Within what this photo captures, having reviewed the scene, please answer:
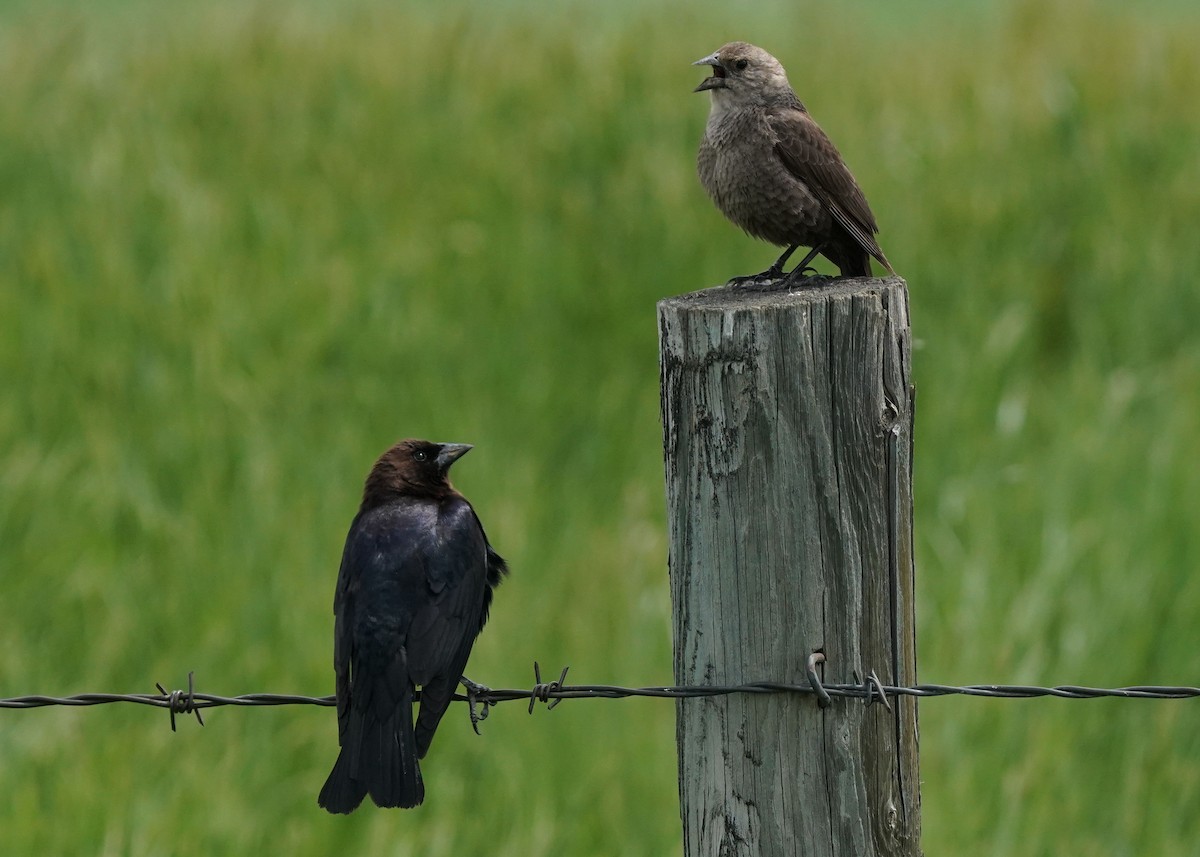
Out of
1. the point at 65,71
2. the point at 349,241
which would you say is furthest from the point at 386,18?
the point at 349,241

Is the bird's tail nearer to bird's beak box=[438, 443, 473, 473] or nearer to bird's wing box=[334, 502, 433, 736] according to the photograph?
bird's wing box=[334, 502, 433, 736]

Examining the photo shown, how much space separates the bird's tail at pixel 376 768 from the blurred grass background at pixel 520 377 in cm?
119

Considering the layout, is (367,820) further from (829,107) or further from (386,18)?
(386,18)

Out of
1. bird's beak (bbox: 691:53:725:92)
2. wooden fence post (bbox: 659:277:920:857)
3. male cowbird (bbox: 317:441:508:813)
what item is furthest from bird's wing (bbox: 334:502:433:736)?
bird's beak (bbox: 691:53:725:92)

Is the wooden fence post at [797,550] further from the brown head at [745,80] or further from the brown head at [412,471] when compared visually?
the brown head at [745,80]

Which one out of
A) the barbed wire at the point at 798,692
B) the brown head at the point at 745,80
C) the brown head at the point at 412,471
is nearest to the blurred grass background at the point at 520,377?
the brown head at the point at 412,471

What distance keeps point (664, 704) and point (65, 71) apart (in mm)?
5990

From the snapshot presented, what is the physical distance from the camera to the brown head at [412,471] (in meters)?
4.18

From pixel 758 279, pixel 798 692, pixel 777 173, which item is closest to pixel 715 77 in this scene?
pixel 777 173

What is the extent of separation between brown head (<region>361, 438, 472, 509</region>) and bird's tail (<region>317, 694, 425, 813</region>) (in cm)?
83

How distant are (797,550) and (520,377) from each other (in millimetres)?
4500

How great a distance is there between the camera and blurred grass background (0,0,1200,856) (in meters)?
4.93

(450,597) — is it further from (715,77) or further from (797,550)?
(715,77)

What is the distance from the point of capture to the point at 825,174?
13.5 feet
